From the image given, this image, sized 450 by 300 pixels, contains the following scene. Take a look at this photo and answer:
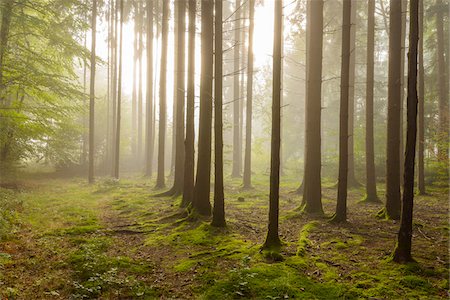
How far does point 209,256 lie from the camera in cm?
718

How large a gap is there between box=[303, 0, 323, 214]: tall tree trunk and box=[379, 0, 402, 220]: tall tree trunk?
2.12 meters

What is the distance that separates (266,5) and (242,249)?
15.7 meters

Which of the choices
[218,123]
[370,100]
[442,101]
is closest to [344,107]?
[218,123]

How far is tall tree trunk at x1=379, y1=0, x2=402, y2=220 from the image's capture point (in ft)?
32.1

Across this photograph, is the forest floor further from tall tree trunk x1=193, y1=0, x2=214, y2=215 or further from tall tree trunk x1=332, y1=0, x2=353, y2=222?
tall tree trunk x1=332, y1=0, x2=353, y2=222

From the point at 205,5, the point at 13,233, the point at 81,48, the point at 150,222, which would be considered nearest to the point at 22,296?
the point at 13,233

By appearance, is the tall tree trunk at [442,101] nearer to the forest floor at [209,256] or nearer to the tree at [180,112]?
the forest floor at [209,256]

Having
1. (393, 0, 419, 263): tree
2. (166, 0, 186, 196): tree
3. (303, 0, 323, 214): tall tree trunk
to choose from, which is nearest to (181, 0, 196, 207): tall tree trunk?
(166, 0, 186, 196): tree

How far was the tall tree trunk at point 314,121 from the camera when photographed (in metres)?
10.9

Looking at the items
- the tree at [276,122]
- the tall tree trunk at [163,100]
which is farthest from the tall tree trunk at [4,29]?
the tree at [276,122]

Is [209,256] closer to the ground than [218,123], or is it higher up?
closer to the ground

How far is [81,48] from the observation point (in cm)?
1546

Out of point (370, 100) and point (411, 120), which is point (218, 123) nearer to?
point (411, 120)

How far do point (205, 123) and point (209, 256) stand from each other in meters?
4.38
